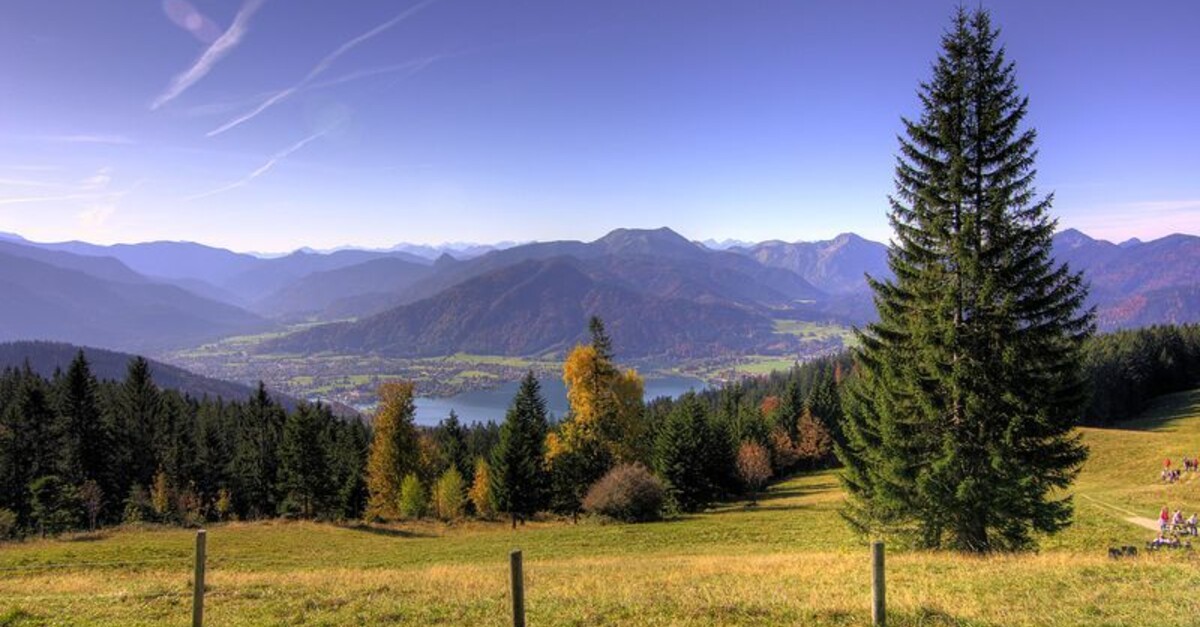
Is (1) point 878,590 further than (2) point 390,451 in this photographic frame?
No

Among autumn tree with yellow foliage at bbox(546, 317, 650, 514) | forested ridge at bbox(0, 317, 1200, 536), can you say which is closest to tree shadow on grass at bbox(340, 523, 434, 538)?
forested ridge at bbox(0, 317, 1200, 536)

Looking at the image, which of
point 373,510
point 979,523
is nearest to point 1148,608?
point 979,523

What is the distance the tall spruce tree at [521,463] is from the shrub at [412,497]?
272 inches

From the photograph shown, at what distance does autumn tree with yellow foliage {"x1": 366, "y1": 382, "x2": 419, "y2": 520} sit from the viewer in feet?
166

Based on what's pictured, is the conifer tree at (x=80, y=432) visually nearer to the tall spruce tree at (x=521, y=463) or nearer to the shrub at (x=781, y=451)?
the tall spruce tree at (x=521, y=463)

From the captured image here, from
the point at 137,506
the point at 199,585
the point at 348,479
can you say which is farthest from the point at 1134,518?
the point at 137,506

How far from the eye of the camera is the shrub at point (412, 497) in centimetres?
4962

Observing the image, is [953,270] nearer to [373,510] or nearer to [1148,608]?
[1148,608]

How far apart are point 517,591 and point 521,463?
41.4 meters

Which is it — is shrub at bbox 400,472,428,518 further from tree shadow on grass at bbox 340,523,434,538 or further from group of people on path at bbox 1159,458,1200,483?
group of people on path at bbox 1159,458,1200,483

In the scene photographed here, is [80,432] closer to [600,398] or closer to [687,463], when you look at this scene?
[600,398]

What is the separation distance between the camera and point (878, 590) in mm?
10141

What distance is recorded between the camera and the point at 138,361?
6519 centimetres

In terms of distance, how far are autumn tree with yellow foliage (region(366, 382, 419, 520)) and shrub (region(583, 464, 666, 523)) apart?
1779 cm
